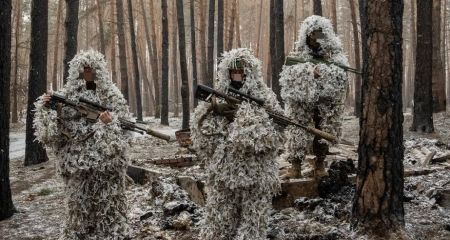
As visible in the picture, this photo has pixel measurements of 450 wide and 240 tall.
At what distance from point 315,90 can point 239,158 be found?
1914 millimetres

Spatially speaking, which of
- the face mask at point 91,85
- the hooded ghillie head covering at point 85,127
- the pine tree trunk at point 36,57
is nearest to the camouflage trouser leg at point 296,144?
the hooded ghillie head covering at point 85,127

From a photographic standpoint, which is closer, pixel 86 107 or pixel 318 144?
pixel 86 107

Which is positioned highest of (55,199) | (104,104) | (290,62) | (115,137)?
(290,62)

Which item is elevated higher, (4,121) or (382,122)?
(4,121)

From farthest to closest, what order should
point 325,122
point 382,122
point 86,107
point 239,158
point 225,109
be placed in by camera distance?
point 325,122
point 86,107
point 225,109
point 239,158
point 382,122

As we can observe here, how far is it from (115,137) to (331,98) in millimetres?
2987

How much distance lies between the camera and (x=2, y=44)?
639cm

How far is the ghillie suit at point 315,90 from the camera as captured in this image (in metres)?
6.16

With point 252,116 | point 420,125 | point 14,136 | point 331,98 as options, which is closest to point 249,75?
point 252,116

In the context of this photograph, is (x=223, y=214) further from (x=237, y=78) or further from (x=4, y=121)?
(x=4, y=121)

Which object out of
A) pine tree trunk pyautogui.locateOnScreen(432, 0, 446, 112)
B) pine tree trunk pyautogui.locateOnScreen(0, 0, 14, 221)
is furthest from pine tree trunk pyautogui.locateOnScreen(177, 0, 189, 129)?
pine tree trunk pyautogui.locateOnScreen(0, 0, 14, 221)

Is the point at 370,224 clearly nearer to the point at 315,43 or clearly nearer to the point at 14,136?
the point at 315,43

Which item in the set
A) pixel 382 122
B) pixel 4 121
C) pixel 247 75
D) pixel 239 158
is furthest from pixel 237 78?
pixel 4 121

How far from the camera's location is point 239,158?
473 cm
